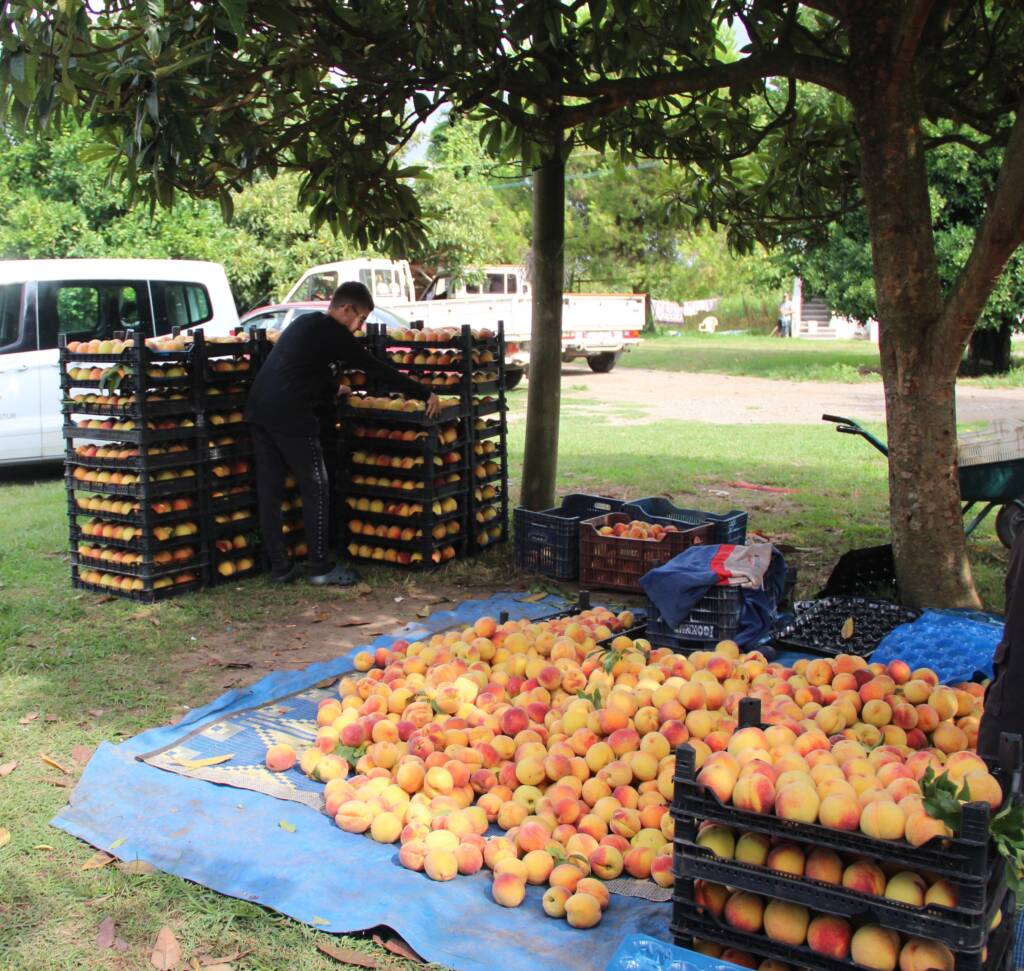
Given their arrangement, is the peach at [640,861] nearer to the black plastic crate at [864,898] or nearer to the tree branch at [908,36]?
the black plastic crate at [864,898]

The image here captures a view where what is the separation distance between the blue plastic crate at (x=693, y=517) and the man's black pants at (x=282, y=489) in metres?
2.23

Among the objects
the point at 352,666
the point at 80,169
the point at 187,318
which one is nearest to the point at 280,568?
the point at 352,666

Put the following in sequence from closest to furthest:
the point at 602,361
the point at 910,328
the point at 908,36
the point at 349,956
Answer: the point at 349,956, the point at 908,36, the point at 910,328, the point at 602,361

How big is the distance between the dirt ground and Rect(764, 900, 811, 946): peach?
480 inches

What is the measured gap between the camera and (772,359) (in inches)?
1085

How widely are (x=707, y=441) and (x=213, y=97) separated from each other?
9617mm

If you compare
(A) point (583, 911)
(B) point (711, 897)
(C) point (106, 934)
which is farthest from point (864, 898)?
(C) point (106, 934)

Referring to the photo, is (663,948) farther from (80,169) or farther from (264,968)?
(80,169)

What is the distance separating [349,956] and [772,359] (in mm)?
26066

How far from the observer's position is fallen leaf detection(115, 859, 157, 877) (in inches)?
140

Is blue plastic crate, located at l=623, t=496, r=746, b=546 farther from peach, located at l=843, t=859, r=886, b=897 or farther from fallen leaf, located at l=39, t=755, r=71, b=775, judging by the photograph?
peach, located at l=843, t=859, r=886, b=897

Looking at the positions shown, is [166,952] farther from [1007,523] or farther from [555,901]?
[1007,523]

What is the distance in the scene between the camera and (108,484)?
7.03 meters

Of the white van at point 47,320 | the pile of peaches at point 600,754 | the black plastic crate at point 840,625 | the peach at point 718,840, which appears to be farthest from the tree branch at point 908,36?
the white van at point 47,320
